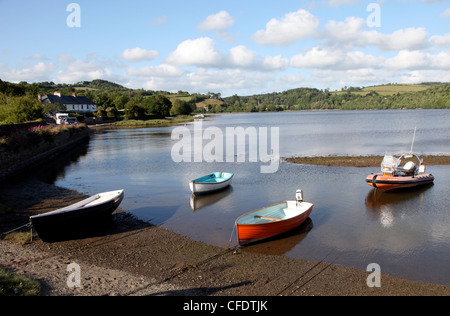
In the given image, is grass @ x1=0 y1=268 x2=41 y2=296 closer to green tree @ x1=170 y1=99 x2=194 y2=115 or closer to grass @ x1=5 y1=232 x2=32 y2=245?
grass @ x1=5 y1=232 x2=32 y2=245

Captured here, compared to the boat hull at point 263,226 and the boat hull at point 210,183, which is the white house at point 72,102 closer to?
the boat hull at point 210,183

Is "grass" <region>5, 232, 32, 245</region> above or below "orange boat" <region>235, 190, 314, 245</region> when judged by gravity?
below

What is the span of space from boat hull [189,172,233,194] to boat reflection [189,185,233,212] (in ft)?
0.80

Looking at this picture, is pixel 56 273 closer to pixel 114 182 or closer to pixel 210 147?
pixel 114 182

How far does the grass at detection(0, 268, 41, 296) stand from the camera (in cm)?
734

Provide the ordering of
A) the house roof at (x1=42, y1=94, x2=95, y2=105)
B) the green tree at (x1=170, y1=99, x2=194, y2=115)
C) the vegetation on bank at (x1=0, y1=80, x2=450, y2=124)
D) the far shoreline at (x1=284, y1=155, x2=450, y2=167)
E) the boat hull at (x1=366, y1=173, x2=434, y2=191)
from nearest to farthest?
the boat hull at (x1=366, y1=173, x2=434, y2=191) → the far shoreline at (x1=284, y1=155, x2=450, y2=167) → the vegetation on bank at (x1=0, y1=80, x2=450, y2=124) → the house roof at (x1=42, y1=94, x2=95, y2=105) → the green tree at (x1=170, y1=99, x2=194, y2=115)

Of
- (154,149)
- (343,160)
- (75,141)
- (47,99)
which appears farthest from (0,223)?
(47,99)

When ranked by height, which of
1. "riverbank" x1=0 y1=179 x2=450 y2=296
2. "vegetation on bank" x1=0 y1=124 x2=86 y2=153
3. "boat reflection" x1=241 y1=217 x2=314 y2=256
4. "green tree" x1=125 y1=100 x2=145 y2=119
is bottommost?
"boat reflection" x1=241 y1=217 x2=314 y2=256

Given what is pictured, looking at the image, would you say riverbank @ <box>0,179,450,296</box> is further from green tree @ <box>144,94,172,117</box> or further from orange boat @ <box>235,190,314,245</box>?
green tree @ <box>144,94,172,117</box>

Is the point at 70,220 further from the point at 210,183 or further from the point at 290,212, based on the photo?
the point at 290,212

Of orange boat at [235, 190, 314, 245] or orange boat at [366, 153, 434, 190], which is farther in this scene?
orange boat at [366, 153, 434, 190]

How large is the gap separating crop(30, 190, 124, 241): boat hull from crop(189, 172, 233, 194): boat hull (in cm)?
548

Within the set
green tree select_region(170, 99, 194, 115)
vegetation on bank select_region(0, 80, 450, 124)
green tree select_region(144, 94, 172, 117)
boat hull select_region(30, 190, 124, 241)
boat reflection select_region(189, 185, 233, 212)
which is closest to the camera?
boat hull select_region(30, 190, 124, 241)

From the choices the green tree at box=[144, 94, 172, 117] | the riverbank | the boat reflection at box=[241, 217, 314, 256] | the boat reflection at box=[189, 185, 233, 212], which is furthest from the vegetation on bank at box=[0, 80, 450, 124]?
the boat reflection at box=[241, 217, 314, 256]
